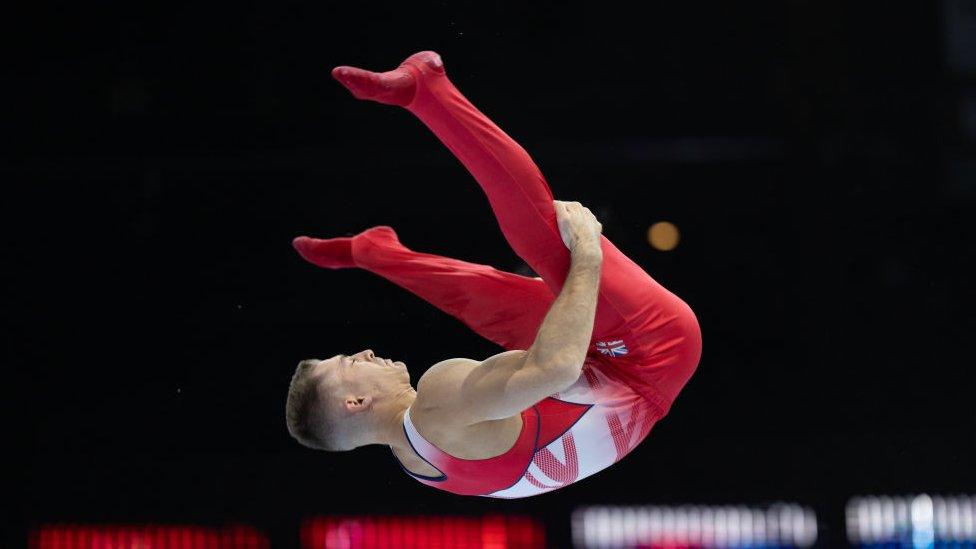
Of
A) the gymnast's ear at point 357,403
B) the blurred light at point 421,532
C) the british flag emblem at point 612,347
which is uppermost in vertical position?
the british flag emblem at point 612,347

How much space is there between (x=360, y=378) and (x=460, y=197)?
70.2 inches

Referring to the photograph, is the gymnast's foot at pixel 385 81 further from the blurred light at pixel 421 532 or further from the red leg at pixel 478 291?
the blurred light at pixel 421 532

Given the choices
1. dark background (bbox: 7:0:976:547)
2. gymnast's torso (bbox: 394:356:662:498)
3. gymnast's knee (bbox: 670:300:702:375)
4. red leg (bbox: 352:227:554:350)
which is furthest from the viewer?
dark background (bbox: 7:0:976:547)

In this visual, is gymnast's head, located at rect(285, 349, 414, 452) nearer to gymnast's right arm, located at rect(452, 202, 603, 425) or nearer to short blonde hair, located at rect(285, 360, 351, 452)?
short blonde hair, located at rect(285, 360, 351, 452)

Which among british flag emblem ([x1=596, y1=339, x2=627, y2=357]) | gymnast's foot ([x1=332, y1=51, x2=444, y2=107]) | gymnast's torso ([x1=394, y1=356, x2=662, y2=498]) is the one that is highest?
gymnast's foot ([x1=332, y1=51, x2=444, y2=107])

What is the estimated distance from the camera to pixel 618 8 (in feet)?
13.6

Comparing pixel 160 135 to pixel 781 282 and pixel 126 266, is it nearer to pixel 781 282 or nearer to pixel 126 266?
pixel 126 266

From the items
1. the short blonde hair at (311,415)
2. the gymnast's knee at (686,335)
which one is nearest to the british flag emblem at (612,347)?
the gymnast's knee at (686,335)

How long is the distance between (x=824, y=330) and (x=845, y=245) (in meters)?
0.34

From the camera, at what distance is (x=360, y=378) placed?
236 centimetres

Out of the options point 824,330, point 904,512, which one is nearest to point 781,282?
point 824,330

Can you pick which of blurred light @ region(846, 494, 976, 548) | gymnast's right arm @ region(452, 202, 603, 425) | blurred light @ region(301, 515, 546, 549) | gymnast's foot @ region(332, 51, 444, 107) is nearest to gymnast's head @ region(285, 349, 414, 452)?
gymnast's right arm @ region(452, 202, 603, 425)

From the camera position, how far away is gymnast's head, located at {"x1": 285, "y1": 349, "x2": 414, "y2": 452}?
92.1 inches

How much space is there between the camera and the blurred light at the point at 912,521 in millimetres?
3723
